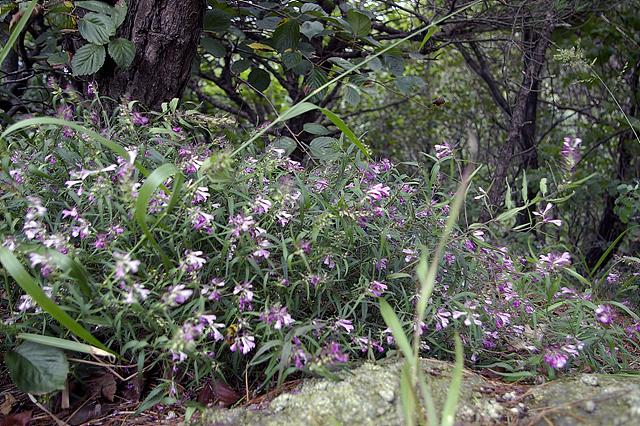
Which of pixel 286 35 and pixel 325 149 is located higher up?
pixel 286 35

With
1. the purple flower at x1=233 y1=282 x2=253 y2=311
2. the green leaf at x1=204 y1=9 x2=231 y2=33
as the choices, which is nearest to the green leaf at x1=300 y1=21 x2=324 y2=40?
the green leaf at x1=204 y1=9 x2=231 y2=33

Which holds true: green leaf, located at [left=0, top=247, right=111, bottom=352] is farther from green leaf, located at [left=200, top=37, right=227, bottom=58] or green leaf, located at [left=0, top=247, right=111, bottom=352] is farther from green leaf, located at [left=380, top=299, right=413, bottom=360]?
green leaf, located at [left=200, top=37, right=227, bottom=58]

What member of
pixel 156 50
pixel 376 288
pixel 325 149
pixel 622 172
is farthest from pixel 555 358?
pixel 622 172

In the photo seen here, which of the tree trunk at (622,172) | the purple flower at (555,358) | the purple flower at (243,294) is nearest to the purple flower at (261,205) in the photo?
the purple flower at (243,294)

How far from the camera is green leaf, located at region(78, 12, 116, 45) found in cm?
221

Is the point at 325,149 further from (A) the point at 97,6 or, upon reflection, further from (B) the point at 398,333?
(B) the point at 398,333

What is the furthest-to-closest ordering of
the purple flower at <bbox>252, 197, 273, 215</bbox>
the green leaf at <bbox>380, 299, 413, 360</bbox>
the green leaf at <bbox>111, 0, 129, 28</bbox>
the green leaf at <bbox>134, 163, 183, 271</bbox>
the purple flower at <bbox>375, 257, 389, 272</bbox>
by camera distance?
1. the green leaf at <bbox>111, 0, 129, 28</bbox>
2. the purple flower at <bbox>375, 257, 389, 272</bbox>
3. the purple flower at <bbox>252, 197, 273, 215</bbox>
4. the green leaf at <bbox>134, 163, 183, 271</bbox>
5. the green leaf at <bbox>380, 299, 413, 360</bbox>

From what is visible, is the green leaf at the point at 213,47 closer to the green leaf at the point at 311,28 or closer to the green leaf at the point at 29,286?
the green leaf at the point at 311,28

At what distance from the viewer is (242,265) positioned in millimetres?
1631

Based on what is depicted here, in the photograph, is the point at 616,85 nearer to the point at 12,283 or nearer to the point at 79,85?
the point at 79,85

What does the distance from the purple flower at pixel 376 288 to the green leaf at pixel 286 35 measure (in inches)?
54.6

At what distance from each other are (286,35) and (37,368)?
1.72 m

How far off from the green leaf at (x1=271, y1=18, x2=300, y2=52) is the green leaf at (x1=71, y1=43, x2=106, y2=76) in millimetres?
740

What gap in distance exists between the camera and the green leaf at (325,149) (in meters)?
2.12
